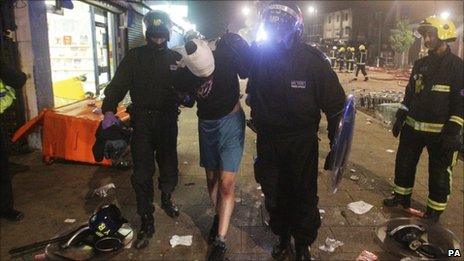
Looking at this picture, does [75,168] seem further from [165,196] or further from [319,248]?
[319,248]

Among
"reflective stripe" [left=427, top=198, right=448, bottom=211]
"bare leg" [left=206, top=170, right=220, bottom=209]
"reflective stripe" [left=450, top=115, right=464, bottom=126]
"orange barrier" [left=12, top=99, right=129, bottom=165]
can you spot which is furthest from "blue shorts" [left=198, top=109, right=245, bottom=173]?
"orange barrier" [left=12, top=99, right=129, bottom=165]

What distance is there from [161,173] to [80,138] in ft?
8.97

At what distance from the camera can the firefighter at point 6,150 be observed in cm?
435

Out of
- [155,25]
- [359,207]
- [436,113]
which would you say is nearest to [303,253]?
[359,207]

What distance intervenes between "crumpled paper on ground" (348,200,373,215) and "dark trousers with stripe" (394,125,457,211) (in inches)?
19.1

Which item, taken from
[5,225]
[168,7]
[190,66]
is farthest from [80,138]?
[168,7]

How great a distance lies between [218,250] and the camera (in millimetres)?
3699

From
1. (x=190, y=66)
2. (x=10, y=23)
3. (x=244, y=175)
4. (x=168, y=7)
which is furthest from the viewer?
(x=168, y=7)

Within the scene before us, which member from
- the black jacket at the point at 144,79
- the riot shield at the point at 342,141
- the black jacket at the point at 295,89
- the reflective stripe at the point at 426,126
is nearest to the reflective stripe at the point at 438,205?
the reflective stripe at the point at 426,126

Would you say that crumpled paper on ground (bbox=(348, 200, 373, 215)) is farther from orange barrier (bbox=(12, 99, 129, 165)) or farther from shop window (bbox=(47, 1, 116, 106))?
shop window (bbox=(47, 1, 116, 106))

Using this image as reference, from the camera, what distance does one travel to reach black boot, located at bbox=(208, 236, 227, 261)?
3.67 meters

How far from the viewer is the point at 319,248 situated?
401 cm

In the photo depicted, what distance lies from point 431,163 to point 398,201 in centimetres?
72

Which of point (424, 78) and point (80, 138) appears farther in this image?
point (80, 138)
